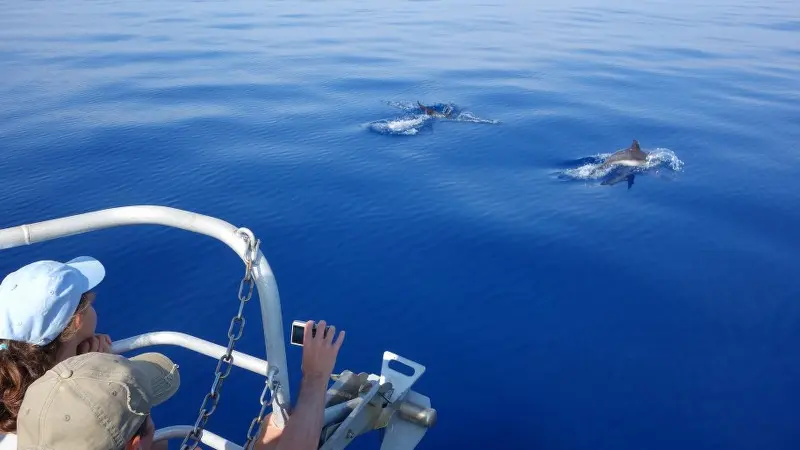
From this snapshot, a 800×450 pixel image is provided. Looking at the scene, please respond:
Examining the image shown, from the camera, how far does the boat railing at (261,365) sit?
2.68 metres

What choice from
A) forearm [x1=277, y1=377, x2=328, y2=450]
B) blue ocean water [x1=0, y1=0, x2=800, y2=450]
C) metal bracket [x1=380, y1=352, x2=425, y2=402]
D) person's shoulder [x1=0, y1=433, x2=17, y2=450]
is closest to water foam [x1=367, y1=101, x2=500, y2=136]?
blue ocean water [x1=0, y1=0, x2=800, y2=450]

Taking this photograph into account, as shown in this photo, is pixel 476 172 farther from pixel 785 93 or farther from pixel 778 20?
pixel 778 20

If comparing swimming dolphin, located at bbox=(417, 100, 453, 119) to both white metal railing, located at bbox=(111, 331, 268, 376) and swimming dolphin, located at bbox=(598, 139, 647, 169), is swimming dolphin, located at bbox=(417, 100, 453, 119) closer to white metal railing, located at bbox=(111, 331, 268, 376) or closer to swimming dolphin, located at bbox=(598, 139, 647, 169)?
swimming dolphin, located at bbox=(598, 139, 647, 169)

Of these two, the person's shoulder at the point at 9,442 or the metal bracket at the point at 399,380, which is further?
the metal bracket at the point at 399,380

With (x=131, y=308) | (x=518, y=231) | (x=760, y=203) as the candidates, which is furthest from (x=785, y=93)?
(x=131, y=308)

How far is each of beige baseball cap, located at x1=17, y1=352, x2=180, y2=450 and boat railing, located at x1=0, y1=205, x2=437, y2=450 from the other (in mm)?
309

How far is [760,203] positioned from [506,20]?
30538 mm

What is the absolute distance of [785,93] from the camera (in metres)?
19.4

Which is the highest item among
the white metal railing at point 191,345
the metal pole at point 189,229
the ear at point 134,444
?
the metal pole at point 189,229

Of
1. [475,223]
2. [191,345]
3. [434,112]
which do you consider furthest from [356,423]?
[434,112]

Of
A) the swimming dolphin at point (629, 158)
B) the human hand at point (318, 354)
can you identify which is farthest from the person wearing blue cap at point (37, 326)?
the swimming dolphin at point (629, 158)

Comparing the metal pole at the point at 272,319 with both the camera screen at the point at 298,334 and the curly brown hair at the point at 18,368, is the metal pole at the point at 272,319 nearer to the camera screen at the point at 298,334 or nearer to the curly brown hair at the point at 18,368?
the camera screen at the point at 298,334

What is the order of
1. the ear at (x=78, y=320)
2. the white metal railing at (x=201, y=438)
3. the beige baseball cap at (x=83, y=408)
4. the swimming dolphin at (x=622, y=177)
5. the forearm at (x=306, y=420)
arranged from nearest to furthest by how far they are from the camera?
the beige baseball cap at (x=83, y=408) < the ear at (x=78, y=320) < the forearm at (x=306, y=420) < the white metal railing at (x=201, y=438) < the swimming dolphin at (x=622, y=177)

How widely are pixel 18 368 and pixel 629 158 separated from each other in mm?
13108
